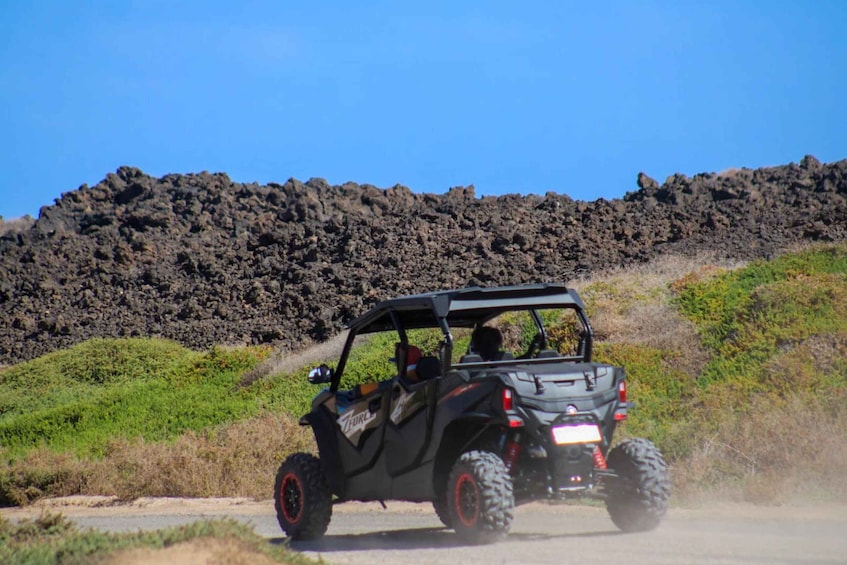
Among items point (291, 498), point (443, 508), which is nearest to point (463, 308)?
point (443, 508)

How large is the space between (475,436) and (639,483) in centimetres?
134

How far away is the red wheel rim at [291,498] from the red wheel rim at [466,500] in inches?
78.9

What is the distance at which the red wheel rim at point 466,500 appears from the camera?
26.2 ft

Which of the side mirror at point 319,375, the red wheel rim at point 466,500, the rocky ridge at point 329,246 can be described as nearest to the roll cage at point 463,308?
the side mirror at point 319,375

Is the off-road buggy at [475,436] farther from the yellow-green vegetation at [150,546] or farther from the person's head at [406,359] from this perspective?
the yellow-green vegetation at [150,546]

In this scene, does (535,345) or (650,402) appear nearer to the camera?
(535,345)

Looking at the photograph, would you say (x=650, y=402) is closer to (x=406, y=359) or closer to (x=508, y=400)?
(x=406, y=359)

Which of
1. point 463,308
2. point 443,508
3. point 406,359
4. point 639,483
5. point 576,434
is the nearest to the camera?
point 576,434

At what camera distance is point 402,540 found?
30.6 ft

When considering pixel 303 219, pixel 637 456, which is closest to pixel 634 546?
pixel 637 456

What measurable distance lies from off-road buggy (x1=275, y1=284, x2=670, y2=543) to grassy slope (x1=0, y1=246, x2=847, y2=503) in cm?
345

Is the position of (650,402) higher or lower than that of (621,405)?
lower

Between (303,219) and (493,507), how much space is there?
133 feet

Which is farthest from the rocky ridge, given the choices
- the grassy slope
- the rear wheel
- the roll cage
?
Result: the rear wheel
